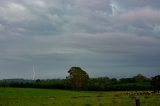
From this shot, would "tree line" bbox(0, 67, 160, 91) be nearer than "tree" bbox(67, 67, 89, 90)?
Yes

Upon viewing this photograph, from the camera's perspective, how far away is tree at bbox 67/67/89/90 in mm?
112562

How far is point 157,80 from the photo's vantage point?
77688 mm

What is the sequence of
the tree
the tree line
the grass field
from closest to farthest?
the grass field, the tree line, the tree

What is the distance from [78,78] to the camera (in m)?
113

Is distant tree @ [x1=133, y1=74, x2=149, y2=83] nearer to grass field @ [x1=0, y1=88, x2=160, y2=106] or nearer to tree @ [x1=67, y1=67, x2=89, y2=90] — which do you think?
tree @ [x1=67, y1=67, x2=89, y2=90]

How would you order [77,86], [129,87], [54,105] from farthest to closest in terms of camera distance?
[77,86] → [129,87] → [54,105]

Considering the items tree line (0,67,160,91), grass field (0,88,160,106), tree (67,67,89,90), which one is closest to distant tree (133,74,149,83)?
tree line (0,67,160,91)

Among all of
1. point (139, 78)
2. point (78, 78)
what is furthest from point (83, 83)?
point (139, 78)

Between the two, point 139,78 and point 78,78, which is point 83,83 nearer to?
point 78,78

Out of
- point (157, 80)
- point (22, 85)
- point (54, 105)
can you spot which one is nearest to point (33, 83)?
point (22, 85)

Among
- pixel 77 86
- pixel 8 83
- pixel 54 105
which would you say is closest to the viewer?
pixel 54 105

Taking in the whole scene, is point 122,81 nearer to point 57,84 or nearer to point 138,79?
point 138,79

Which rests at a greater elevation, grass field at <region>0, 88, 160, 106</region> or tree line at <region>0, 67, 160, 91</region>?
tree line at <region>0, 67, 160, 91</region>

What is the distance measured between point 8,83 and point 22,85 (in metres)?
9.35
